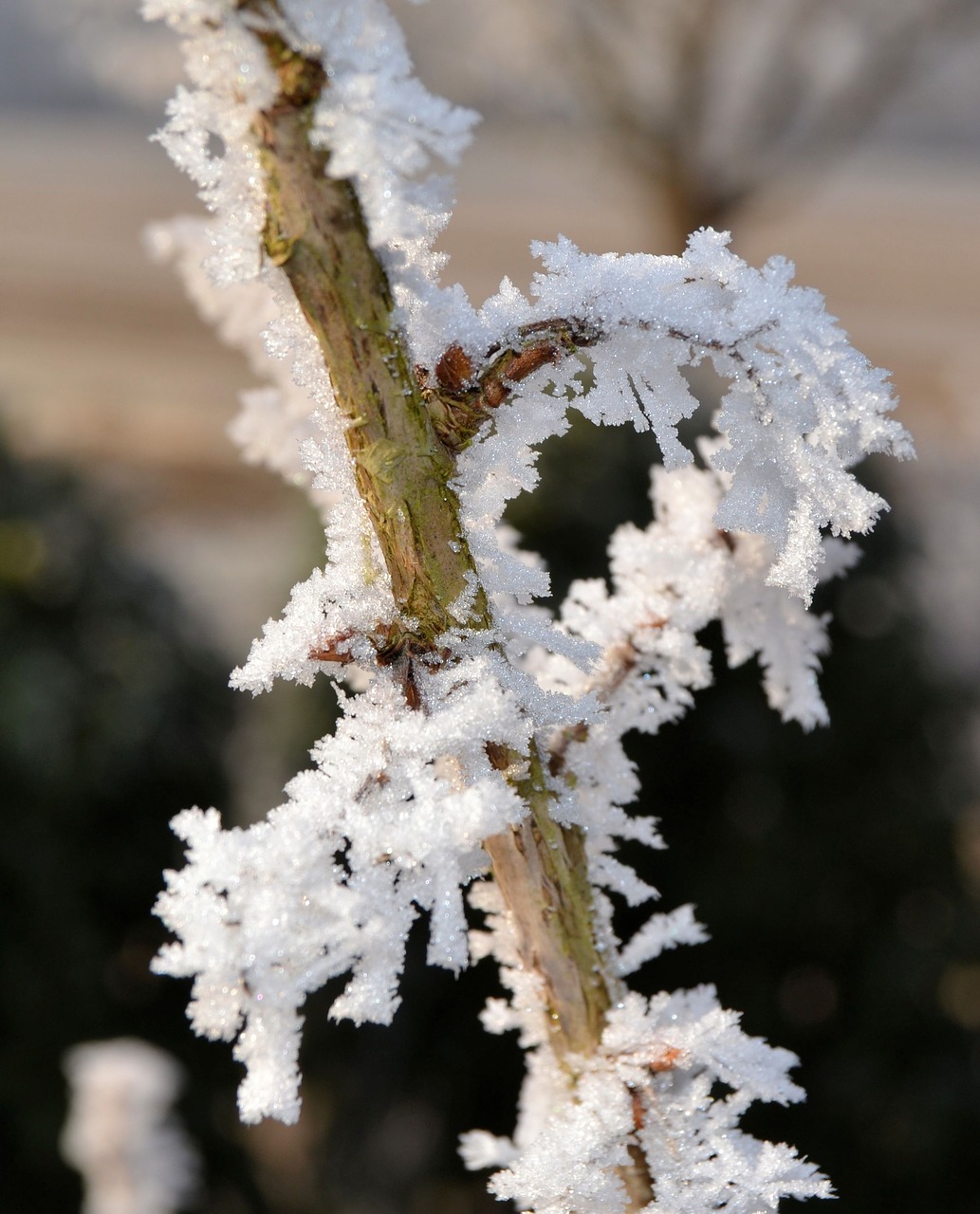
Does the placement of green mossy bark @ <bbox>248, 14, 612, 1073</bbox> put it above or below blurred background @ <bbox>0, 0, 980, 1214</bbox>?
below

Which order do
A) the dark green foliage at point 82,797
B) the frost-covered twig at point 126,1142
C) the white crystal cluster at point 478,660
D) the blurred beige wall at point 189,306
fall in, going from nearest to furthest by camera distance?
the white crystal cluster at point 478,660
the frost-covered twig at point 126,1142
the dark green foliage at point 82,797
the blurred beige wall at point 189,306

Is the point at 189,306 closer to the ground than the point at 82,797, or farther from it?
farther from it

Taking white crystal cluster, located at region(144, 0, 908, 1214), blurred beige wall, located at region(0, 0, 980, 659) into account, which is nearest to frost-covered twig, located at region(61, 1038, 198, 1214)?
white crystal cluster, located at region(144, 0, 908, 1214)

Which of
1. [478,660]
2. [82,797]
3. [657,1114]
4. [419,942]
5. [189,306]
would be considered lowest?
[657,1114]

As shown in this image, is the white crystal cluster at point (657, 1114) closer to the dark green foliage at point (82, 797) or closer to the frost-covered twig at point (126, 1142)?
the frost-covered twig at point (126, 1142)

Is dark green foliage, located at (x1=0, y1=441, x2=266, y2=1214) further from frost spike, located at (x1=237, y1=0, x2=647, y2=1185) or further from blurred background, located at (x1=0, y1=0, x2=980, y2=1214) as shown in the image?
frost spike, located at (x1=237, y1=0, x2=647, y2=1185)

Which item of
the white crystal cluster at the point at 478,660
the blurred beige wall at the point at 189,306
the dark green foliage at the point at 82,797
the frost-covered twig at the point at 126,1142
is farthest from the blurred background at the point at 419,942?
the white crystal cluster at the point at 478,660

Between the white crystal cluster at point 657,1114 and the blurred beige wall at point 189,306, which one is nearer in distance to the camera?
the white crystal cluster at point 657,1114

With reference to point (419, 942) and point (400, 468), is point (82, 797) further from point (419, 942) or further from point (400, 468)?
point (400, 468)

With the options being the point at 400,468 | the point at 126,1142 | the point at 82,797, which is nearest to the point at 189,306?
the point at 82,797
